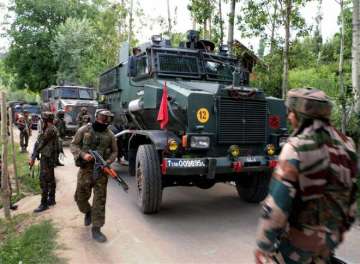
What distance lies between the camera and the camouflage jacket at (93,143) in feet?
17.6

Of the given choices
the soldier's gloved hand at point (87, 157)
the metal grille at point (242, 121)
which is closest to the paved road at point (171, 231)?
the soldier's gloved hand at point (87, 157)

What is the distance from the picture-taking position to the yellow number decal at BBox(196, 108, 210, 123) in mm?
5845

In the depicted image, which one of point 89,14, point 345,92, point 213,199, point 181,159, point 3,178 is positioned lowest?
point 213,199

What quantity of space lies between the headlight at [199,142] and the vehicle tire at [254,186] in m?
1.23

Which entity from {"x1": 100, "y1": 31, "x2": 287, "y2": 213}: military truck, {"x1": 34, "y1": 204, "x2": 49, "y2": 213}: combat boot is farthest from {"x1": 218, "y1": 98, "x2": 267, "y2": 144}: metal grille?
{"x1": 34, "y1": 204, "x2": 49, "y2": 213}: combat boot

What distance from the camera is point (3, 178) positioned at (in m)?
6.73

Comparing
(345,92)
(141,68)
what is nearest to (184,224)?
(141,68)

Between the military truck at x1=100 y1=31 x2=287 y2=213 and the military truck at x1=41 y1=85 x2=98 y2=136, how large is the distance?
727 cm

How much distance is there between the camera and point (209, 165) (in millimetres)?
5590

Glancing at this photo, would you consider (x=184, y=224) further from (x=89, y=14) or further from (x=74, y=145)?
(x=89, y=14)

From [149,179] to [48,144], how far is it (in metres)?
2.00

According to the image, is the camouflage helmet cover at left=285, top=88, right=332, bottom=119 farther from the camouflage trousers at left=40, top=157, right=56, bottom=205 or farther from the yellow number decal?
the camouflage trousers at left=40, top=157, right=56, bottom=205

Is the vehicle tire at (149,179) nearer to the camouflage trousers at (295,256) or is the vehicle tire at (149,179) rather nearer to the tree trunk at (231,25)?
the camouflage trousers at (295,256)

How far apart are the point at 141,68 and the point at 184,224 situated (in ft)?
9.66
